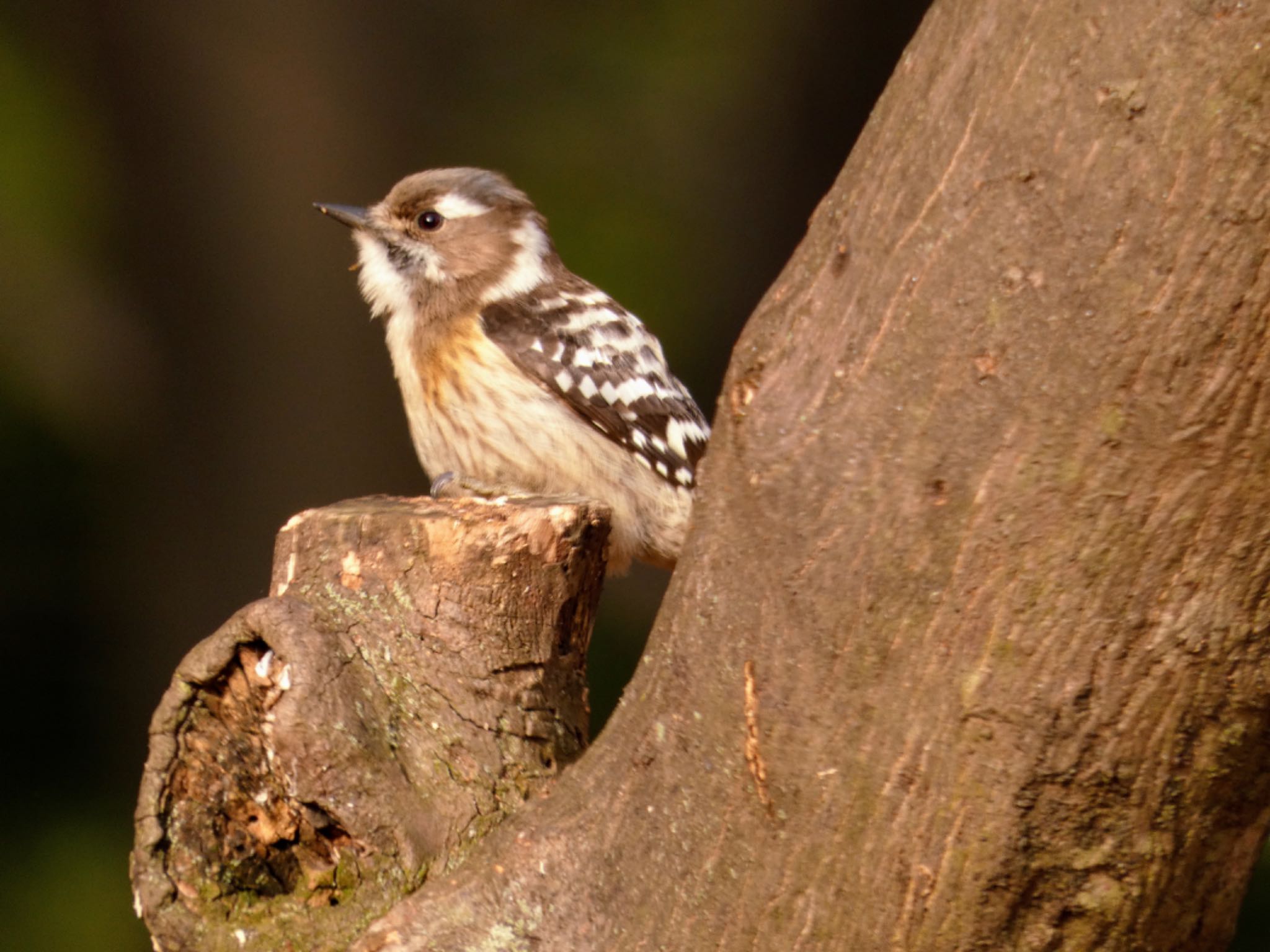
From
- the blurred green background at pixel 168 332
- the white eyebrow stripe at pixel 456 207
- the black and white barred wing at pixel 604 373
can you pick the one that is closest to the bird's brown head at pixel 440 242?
the white eyebrow stripe at pixel 456 207

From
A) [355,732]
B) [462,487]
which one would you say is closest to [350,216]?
[462,487]

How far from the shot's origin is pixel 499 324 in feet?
14.7

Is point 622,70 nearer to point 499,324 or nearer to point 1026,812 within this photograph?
point 499,324

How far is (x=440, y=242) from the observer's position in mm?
4781

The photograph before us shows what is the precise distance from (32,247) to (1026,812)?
21.6ft

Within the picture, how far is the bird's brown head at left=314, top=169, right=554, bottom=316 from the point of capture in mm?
4734

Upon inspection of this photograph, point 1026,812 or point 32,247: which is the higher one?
point 1026,812

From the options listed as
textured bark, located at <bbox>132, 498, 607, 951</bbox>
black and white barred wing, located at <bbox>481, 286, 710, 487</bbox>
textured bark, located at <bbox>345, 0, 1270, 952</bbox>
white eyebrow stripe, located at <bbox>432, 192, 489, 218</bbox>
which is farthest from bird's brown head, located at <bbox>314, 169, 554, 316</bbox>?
textured bark, located at <bbox>345, 0, 1270, 952</bbox>

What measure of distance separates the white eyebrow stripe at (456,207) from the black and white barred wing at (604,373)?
35cm

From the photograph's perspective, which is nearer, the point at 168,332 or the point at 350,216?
the point at 350,216

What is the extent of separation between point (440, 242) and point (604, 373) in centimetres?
74

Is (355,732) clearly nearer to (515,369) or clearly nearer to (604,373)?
(515,369)

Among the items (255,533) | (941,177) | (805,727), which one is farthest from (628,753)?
(255,533)

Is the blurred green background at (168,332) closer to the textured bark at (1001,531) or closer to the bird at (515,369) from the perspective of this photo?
the bird at (515,369)
